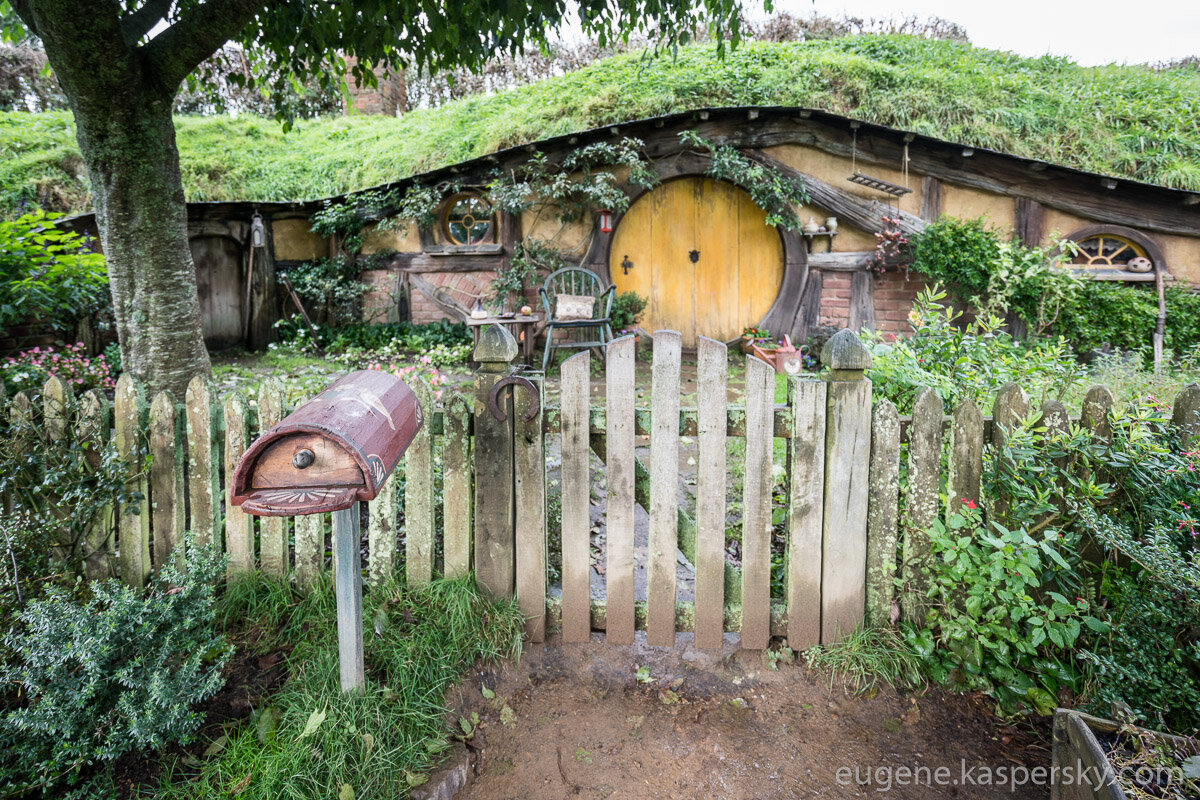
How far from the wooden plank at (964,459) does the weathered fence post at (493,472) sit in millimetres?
1415

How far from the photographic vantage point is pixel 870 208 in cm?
704

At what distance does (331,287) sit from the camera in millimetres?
8453

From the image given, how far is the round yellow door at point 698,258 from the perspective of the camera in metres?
7.82

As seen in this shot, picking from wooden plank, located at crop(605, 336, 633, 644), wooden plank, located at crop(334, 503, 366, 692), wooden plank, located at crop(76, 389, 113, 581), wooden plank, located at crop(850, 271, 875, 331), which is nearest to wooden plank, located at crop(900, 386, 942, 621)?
wooden plank, located at crop(605, 336, 633, 644)

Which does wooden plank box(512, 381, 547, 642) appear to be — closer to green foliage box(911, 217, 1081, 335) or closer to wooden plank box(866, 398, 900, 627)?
wooden plank box(866, 398, 900, 627)

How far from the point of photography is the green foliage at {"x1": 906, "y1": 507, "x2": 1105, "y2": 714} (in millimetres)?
1812

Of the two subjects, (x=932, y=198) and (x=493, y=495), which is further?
(x=932, y=198)

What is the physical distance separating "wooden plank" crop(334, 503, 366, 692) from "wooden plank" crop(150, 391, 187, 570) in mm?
896

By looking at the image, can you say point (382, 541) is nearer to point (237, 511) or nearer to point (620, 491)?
point (237, 511)

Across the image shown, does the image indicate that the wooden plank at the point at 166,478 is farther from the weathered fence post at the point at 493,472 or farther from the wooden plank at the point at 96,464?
the weathered fence post at the point at 493,472

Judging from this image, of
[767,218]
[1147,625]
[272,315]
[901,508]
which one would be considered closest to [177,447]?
[901,508]

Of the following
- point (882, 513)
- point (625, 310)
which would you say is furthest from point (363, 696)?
point (625, 310)

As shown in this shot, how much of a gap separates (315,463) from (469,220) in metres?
7.34

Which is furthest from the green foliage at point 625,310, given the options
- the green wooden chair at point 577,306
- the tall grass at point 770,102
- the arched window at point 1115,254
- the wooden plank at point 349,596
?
the wooden plank at point 349,596
